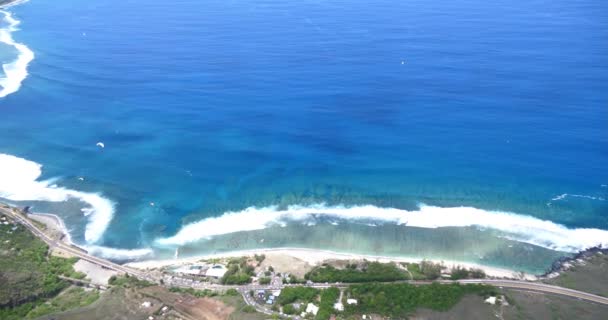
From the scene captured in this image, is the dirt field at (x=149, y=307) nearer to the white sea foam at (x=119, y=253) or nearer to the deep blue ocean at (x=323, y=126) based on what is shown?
the white sea foam at (x=119, y=253)

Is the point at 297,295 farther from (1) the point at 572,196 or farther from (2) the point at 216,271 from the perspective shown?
(1) the point at 572,196

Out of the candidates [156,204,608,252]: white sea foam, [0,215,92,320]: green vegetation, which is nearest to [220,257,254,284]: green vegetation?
[156,204,608,252]: white sea foam

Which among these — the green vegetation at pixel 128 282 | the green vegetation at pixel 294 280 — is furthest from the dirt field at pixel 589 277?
the green vegetation at pixel 128 282

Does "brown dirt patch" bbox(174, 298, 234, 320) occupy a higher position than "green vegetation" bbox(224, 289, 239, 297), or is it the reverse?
"green vegetation" bbox(224, 289, 239, 297)

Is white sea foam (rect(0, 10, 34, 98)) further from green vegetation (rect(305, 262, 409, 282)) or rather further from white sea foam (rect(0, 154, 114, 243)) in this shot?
green vegetation (rect(305, 262, 409, 282))

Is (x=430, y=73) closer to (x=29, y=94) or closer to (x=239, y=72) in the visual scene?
(x=239, y=72)
